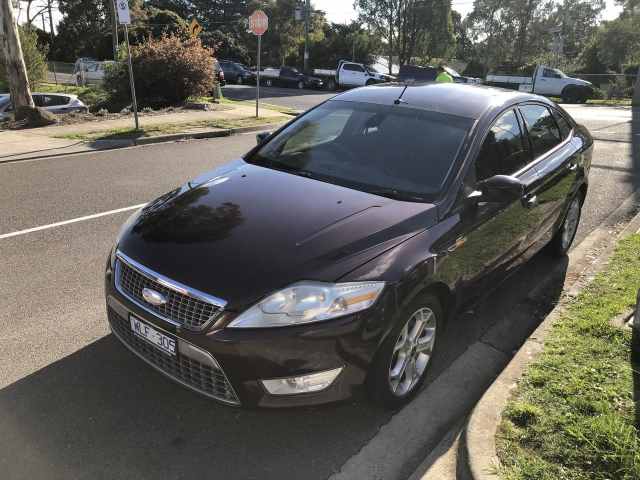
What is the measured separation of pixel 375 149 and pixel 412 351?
1398 millimetres

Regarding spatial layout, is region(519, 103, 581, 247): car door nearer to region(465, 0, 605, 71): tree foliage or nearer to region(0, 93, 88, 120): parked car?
region(0, 93, 88, 120): parked car

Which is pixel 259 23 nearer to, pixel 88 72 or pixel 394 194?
pixel 394 194

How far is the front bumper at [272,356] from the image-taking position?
8.06 ft

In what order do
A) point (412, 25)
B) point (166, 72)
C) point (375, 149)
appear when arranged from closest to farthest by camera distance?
point (375, 149)
point (166, 72)
point (412, 25)

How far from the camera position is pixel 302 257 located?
8.63 ft

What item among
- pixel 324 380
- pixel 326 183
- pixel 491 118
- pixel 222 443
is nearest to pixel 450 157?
pixel 491 118

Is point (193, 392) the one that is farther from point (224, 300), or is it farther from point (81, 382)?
point (81, 382)

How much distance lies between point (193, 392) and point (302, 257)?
0.85 meters

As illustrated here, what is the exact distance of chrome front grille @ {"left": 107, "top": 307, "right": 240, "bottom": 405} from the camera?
257cm

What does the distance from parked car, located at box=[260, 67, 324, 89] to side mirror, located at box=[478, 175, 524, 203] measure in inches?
1248

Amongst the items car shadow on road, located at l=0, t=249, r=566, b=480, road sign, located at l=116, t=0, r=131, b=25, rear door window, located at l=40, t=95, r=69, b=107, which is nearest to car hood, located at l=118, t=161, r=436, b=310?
car shadow on road, located at l=0, t=249, r=566, b=480

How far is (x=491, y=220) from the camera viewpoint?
3.52 metres

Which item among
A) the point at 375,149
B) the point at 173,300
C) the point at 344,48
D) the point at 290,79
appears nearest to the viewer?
the point at 173,300

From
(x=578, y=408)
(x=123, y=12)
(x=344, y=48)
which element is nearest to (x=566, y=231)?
(x=578, y=408)
